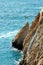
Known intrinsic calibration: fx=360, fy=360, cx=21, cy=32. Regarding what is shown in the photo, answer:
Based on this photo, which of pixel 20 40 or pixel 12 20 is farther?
pixel 12 20

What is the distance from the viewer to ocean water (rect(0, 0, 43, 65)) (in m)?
68.3

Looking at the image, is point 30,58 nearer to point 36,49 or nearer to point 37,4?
point 36,49

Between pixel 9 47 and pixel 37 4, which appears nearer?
pixel 9 47

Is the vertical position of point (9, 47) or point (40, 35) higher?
point (40, 35)

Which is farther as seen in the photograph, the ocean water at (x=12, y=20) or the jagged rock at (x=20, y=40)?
the jagged rock at (x=20, y=40)

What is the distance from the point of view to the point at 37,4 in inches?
4882

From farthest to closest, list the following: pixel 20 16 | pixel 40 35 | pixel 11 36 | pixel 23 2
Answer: pixel 23 2 → pixel 20 16 → pixel 11 36 → pixel 40 35

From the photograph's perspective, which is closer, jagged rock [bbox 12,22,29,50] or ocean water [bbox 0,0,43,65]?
ocean water [bbox 0,0,43,65]

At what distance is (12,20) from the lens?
3917 inches

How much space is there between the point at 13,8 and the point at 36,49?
7185 cm

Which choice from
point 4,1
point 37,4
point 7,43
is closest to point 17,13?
point 37,4

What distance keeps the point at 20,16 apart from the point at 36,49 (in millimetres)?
54934

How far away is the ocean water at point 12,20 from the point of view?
68312 millimetres

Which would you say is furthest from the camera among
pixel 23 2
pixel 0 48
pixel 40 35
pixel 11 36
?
pixel 23 2
